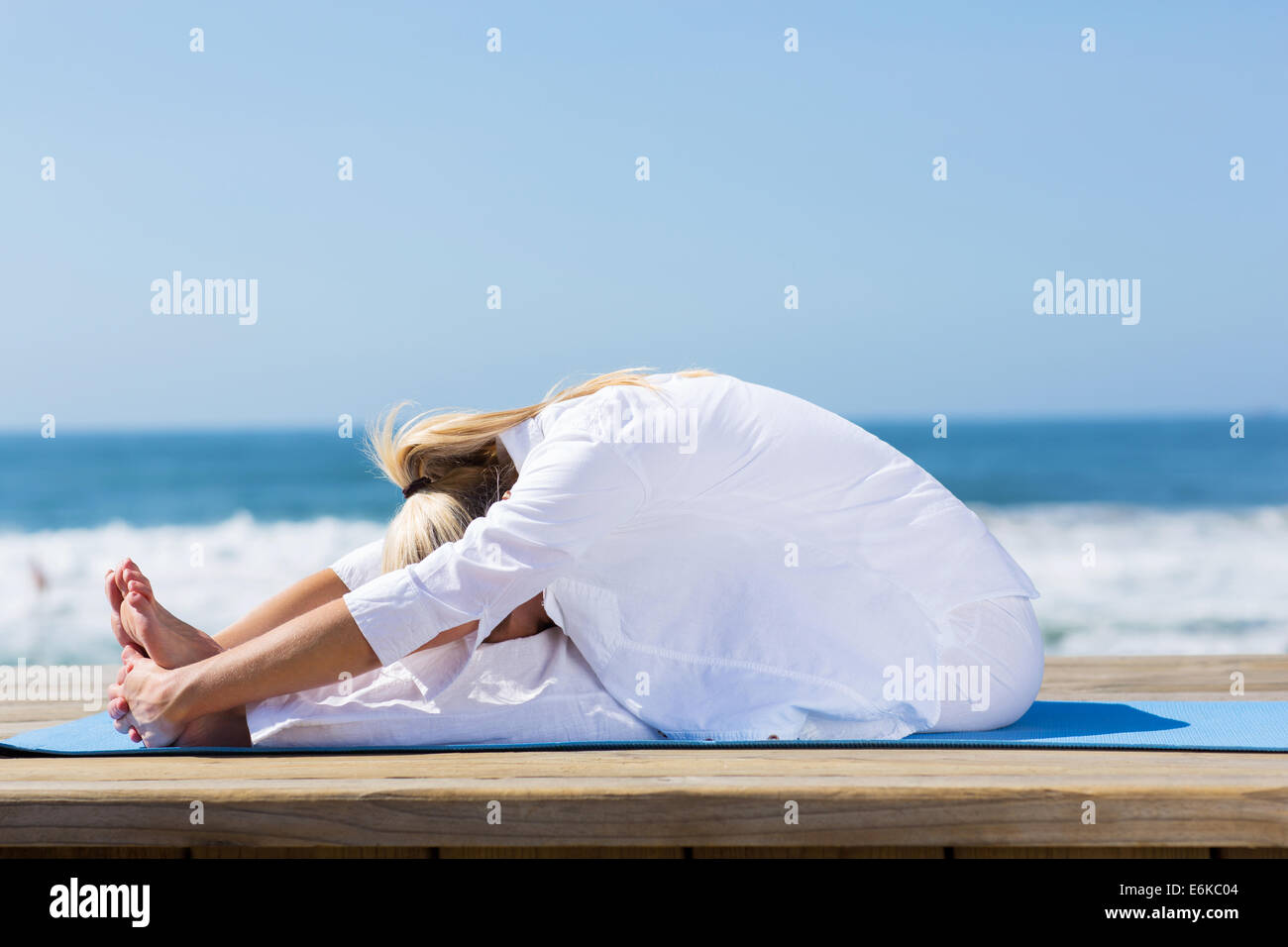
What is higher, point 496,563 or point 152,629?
point 496,563

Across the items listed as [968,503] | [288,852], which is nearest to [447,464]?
[288,852]

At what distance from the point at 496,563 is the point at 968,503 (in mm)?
14861

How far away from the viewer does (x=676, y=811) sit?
1406 millimetres

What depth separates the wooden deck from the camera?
138 cm

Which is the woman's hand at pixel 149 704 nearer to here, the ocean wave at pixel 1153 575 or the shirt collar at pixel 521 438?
the shirt collar at pixel 521 438

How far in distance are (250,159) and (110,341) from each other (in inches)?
238

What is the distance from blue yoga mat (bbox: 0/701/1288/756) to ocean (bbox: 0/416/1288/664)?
6.68 m

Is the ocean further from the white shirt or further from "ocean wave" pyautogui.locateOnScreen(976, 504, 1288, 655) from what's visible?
the white shirt

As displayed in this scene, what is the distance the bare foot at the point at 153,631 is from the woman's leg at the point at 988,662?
1.30m

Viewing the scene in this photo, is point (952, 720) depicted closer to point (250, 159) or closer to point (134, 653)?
point (134, 653)

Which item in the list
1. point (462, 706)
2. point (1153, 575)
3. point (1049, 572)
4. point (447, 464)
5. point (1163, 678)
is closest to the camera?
point (462, 706)

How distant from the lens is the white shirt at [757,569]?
1.89 metres

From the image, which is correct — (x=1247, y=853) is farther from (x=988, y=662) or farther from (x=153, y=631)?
(x=153, y=631)

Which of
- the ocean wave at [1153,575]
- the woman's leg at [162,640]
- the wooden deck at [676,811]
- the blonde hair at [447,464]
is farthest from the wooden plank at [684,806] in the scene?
the ocean wave at [1153,575]
